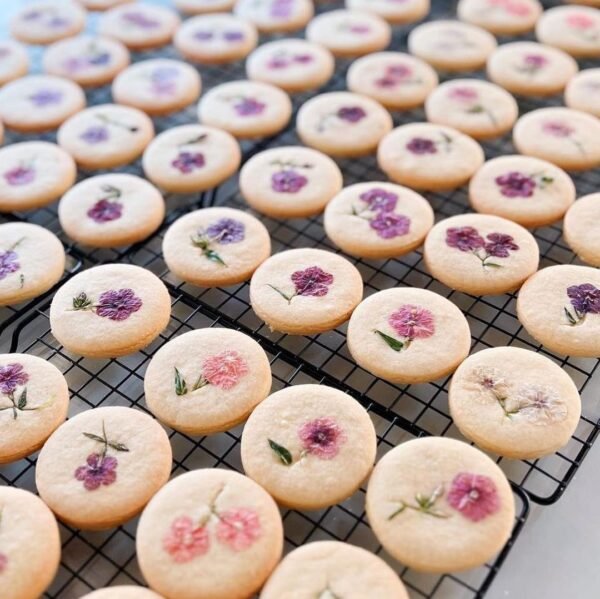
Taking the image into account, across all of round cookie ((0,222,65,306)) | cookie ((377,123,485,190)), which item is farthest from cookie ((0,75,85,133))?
cookie ((377,123,485,190))

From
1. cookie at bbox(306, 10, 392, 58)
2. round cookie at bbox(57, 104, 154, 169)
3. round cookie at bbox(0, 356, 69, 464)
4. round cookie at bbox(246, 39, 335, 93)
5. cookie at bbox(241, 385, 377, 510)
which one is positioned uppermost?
cookie at bbox(306, 10, 392, 58)

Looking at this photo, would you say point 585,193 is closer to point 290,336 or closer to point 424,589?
point 290,336

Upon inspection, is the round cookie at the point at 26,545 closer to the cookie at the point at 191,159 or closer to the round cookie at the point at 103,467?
the round cookie at the point at 103,467

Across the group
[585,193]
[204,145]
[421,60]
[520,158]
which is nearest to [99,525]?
[204,145]

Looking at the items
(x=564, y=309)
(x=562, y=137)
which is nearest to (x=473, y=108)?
(x=562, y=137)

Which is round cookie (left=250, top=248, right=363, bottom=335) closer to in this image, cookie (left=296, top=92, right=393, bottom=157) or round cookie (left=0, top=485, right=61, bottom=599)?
cookie (left=296, top=92, right=393, bottom=157)
